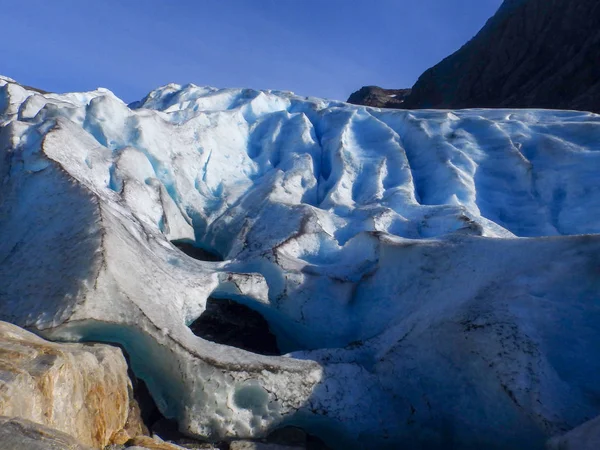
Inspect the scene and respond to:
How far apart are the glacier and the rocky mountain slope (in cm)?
1240

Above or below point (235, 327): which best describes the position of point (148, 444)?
above

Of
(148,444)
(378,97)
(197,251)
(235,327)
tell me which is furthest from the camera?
(378,97)

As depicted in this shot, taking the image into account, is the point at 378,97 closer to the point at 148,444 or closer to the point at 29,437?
the point at 148,444

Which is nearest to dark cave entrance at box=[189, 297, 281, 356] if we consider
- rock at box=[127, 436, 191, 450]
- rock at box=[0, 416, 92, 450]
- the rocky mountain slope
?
rock at box=[127, 436, 191, 450]

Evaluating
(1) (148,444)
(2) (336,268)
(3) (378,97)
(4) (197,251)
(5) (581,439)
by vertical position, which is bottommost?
(5) (581,439)

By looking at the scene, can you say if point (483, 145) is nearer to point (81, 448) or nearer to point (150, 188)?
point (150, 188)

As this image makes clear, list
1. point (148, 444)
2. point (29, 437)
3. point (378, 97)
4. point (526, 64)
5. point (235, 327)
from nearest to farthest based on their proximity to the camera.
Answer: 1. point (29, 437)
2. point (148, 444)
3. point (235, 327)
4. point (526, 64)
5. point (378, 97)

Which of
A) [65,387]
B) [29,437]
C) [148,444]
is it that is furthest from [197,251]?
[29,437]

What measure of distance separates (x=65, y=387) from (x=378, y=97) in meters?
34.3

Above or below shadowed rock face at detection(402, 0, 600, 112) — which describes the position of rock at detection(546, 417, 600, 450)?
below

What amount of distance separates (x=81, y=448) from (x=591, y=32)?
81.2 feet

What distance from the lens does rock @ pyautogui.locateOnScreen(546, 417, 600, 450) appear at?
9.14ft

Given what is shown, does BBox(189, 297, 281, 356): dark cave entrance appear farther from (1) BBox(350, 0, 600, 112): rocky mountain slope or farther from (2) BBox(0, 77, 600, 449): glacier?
(1) BBox(350, 0, 600, 112): rocky mountain slope

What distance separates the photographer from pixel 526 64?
24.5 m
